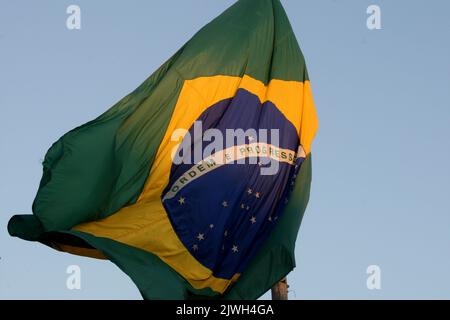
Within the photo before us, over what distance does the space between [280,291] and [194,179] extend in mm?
2588

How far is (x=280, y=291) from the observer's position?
17.1 metres

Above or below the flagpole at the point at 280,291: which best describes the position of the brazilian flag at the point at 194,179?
above

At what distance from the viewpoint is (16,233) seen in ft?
52.5

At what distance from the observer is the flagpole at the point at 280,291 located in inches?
672

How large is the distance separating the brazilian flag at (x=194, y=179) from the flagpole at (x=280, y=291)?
36.9 inches

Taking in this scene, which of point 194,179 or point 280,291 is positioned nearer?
point 194,179

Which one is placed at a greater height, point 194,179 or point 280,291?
point 194,179

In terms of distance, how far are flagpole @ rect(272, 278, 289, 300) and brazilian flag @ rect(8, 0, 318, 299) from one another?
3.07ft

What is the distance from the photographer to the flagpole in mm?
17078

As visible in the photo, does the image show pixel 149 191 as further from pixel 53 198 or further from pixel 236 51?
pixel 236 51

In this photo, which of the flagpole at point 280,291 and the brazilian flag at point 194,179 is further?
the flagpole at point 280,291

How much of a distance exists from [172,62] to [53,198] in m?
3.95

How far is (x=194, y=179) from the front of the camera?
54.9 ft
